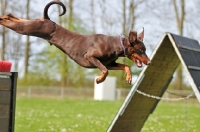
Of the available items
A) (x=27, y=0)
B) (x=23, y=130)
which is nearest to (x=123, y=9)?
(x=27, y=0)

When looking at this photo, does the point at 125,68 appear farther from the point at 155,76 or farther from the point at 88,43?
the point at 155,76

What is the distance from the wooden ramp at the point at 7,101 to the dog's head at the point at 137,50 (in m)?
1.49

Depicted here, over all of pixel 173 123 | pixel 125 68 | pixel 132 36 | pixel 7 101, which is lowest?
pixel 173 123

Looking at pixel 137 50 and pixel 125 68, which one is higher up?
pixel 137 50

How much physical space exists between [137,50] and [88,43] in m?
0.54

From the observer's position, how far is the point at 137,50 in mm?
4621

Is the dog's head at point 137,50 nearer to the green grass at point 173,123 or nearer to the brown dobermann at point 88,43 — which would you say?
the brown dobermann at point 88,43

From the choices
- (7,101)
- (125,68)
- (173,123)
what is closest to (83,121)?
(173,123)

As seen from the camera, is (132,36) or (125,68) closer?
(132,36)

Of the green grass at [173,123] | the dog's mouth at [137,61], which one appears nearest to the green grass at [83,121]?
the green grass at [173,123]

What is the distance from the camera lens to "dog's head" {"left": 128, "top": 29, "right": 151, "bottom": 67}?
A: 4.60 m

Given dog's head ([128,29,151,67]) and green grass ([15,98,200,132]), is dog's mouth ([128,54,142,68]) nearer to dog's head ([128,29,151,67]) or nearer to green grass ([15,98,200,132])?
dog's head ([128,29,151,67])

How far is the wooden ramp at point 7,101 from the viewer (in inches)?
199

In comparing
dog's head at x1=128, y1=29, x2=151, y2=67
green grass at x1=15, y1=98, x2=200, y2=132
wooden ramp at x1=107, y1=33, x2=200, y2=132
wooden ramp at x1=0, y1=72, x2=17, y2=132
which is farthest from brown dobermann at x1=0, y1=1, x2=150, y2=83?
green grass at x1=15, y1=98, x2=200, y2=132
